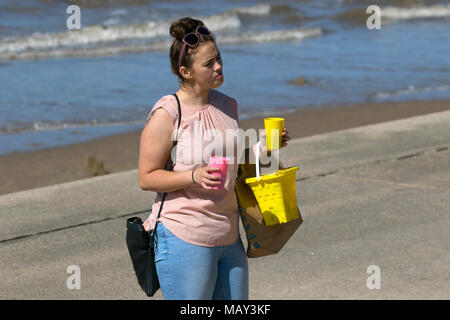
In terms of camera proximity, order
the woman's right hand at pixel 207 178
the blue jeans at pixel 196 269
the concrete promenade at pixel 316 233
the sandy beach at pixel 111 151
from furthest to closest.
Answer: the sandy beach at pixel 111 151
the concrete promenade at pixel 316 233
the blue jeans at pixel 196 269
the woman's right hand at pixel 207 178

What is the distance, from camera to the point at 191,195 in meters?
3.23

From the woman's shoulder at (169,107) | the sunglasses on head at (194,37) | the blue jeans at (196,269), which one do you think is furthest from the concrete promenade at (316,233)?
the sunglasses on head at (194,37)

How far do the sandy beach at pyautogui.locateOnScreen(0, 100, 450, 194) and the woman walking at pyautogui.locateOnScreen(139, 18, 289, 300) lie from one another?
17.0 ft

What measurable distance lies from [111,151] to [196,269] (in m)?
6.66

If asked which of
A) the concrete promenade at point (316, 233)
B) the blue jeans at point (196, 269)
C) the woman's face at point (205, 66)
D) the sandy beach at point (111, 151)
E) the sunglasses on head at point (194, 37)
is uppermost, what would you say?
the sunglasses on head at point (194, 37)

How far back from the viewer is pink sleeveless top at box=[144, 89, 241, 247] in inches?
126

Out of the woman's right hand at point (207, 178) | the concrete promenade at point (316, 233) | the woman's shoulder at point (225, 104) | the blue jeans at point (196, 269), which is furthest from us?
the concrete promenade at point (316, 233)

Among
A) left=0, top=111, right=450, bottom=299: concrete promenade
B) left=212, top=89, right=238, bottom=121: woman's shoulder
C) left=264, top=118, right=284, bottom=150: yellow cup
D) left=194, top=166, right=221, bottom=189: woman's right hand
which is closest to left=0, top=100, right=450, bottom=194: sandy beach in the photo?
left=0, top=111, right=450, bottom=299: concrete promenade

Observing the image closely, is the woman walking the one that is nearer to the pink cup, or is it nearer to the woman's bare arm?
the woman's bare arm

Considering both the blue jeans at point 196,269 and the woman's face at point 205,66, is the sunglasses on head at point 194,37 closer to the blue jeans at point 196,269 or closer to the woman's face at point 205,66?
the woman's face at point 205,66

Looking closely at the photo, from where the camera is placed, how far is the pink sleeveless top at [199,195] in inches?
126

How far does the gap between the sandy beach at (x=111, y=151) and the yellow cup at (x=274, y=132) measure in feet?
17.1

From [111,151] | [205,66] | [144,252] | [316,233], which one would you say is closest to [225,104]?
[205,66]

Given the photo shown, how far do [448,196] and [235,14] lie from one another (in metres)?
21.3
